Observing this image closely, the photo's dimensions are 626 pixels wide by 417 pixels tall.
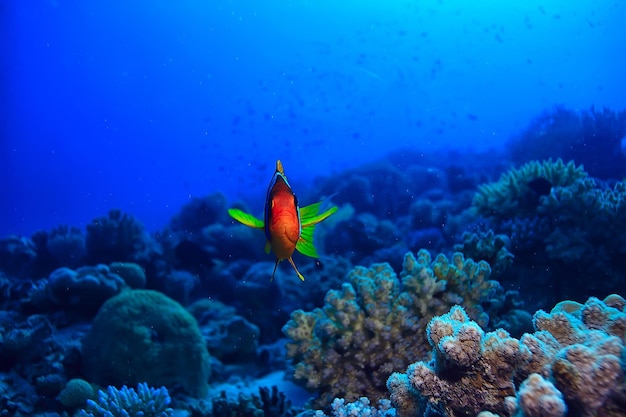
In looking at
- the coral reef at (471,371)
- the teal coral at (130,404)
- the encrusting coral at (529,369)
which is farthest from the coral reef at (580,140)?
the teal coral at (130,404)

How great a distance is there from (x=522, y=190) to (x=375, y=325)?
177 inches

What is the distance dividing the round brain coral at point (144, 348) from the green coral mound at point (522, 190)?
214 inches

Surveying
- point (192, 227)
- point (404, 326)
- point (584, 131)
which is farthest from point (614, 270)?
point (584, 131)

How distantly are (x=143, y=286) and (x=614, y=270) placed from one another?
810cm

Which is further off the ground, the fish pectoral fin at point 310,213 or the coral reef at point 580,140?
the coral reef at point 580,140

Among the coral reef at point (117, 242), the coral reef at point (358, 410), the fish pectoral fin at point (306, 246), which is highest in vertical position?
the coral reef at point (117, 242)

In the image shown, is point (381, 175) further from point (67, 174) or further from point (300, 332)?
point (67, 174)

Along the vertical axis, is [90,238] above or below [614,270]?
above

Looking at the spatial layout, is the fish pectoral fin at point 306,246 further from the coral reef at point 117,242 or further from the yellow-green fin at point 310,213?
the coral reef at point 117,242

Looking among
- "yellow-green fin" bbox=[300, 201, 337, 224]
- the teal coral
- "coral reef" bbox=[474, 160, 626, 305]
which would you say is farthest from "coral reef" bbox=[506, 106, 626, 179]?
the teal coral

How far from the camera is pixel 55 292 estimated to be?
7.03 metres

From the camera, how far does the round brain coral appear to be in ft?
18.0

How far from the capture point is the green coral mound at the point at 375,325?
13.9 ft

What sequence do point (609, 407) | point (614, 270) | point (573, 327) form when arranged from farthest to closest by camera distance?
point (614, 270)
point (573, 327)
point (609, 407)
